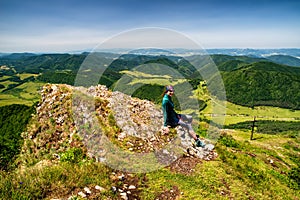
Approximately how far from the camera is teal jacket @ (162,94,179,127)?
9914 mm

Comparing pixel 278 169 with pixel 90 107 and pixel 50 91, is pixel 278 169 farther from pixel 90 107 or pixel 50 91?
pixel 50 91

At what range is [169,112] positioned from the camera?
34.5ft

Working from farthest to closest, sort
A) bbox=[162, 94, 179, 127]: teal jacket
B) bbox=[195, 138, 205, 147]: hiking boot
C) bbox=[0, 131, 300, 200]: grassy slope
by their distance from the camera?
bbox=[195, 138, 205, 147]: hiking boot
bbox=[162, 94, 179, 127]: teal jacket
bbox=[0, 131, 300, 200]: grassy slope

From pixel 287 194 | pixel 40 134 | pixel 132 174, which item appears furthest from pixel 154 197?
pixel 40 134

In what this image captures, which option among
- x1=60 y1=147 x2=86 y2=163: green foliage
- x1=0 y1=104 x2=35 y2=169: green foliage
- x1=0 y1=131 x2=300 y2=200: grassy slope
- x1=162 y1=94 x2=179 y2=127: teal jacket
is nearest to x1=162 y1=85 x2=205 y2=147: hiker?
x1=162 y1=94 x2=179 y2=127: teal jacket

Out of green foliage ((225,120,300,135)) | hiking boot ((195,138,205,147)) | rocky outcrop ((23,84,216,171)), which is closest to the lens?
rocky outcrop ((23,84,216,171))

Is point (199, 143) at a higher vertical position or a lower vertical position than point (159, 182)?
higher

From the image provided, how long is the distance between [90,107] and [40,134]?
13.0ft

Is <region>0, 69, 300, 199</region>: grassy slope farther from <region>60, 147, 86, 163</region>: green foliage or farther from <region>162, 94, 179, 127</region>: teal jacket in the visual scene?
<region>162, 94, 179, 127</region>: teal jacket

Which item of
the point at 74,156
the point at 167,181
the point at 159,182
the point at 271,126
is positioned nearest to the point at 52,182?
the point at 74,156

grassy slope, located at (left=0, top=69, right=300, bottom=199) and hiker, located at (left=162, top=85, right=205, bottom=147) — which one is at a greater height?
hiker, located at (left=162, top=85, right=205, bottom=147)

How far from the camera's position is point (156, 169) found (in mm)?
9305

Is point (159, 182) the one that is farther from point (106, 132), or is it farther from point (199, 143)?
point (106, 132)

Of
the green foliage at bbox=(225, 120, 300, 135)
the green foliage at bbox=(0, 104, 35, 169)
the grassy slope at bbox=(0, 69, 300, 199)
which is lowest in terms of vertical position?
the green foliage at bbox=(225, 120, 300, 135)
